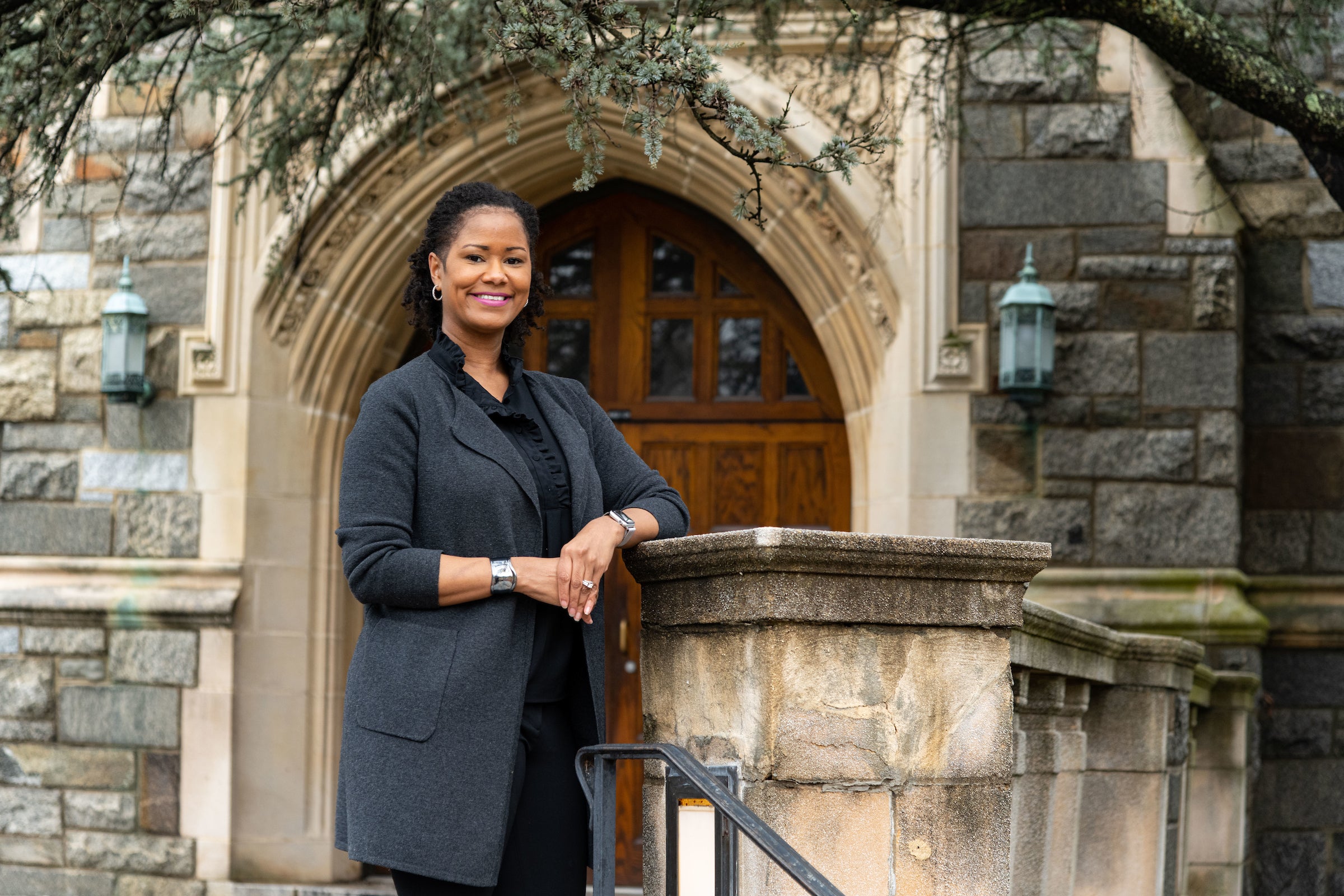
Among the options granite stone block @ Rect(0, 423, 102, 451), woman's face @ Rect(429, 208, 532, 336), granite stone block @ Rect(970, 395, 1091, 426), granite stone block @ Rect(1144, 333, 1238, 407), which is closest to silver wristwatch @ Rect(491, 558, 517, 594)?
woman's face @ Rect(429, 208, 532, 336)

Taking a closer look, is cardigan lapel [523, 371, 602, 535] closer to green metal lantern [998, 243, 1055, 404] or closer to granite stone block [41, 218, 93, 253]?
green metal lantern [998, 243, 1055, 404]

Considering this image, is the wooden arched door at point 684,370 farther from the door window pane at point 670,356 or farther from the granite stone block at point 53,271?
the granite stone block at point 53,271

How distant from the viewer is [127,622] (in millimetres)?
5496

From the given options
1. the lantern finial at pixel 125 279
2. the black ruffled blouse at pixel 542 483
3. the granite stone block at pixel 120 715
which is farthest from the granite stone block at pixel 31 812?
the black ruffled blouse at pixel 542 483

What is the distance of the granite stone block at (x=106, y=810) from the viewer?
5.46 meters

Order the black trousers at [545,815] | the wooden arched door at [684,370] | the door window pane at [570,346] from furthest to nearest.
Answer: the door window pane at [570,346] → the wooden arched door at [684,370] → the black trousers at [545,815]

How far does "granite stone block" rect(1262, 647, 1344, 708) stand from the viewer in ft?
17.4

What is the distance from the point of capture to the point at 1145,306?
514 centimetres

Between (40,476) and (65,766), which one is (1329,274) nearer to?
(40,476)

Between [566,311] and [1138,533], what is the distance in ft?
8.42

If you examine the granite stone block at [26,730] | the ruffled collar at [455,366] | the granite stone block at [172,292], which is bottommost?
the granite stone block at [26,730]

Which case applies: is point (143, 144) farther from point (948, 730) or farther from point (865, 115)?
point (948, 730)

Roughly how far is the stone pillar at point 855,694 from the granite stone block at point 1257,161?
3.72m

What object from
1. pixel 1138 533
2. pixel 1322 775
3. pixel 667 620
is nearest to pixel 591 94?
pixel 667 620
